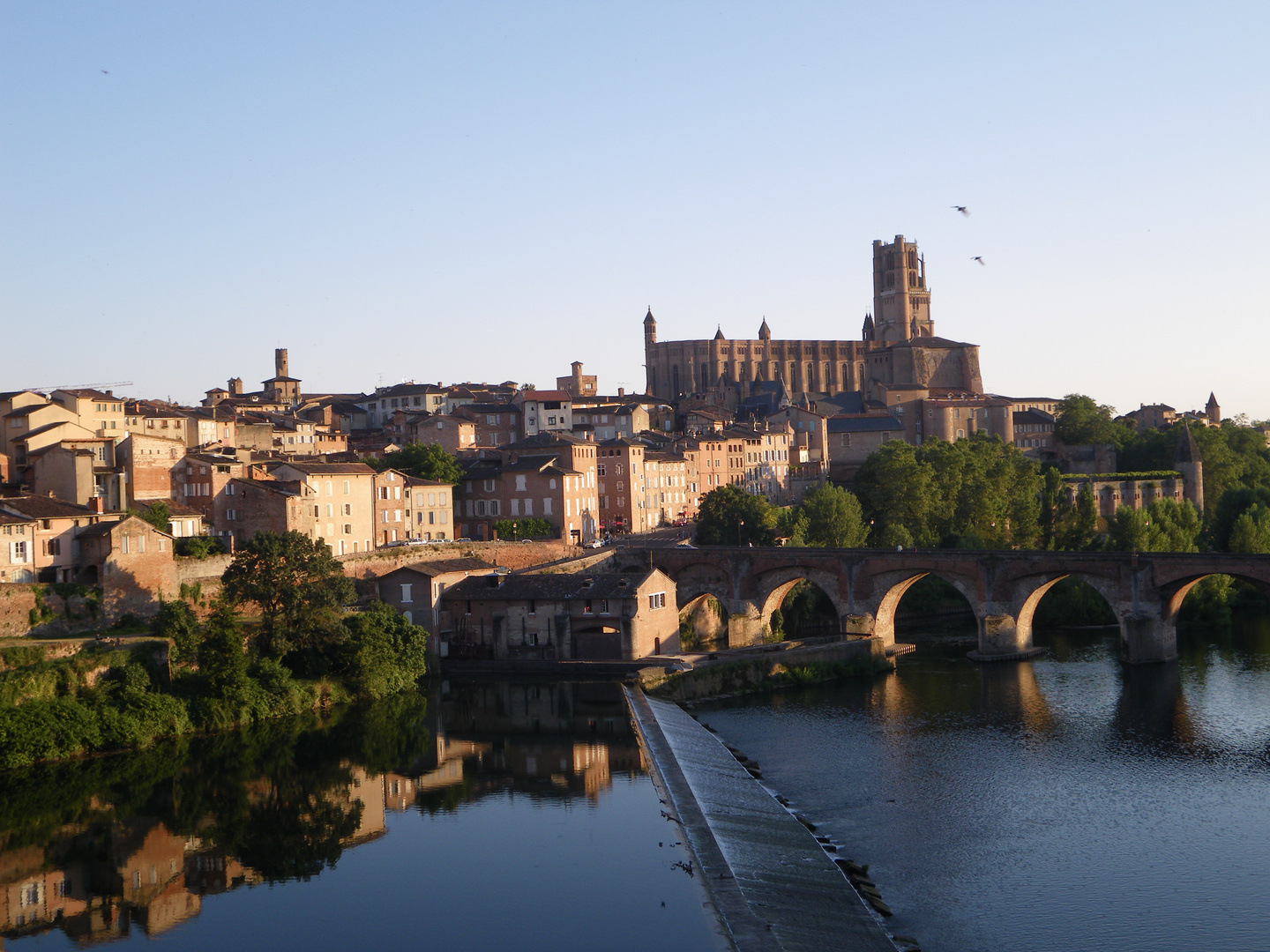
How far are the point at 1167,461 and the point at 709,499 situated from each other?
3785 centimetres

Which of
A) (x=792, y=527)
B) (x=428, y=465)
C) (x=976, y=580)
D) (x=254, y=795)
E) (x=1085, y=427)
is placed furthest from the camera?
(x=1085, y=427)

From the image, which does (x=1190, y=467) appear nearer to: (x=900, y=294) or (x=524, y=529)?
(x=524, y=529)

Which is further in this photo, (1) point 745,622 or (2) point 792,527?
(2) point 792,527

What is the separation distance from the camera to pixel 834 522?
58031 millimetres

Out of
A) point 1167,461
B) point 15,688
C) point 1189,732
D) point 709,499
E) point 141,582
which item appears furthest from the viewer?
point 1167,461

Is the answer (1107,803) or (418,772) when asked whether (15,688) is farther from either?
(1107,803)

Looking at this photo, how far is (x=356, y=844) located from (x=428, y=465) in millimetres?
32331

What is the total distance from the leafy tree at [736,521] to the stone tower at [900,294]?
64494mm

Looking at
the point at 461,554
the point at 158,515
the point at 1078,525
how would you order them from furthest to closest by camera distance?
1. the point at 1078,525
2. the point at 461,554
3. the point at 158,515

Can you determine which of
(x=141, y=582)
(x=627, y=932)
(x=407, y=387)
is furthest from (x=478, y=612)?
(x=407, y=387)

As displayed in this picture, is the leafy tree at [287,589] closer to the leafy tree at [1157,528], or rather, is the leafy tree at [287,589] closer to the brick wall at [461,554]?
the brick wall at [461,554]

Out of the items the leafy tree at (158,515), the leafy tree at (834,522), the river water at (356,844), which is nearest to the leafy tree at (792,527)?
the leafy tree at (834,522)

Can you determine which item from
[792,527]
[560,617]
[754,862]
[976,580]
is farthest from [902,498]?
[754,862]

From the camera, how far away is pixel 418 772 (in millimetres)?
29641
